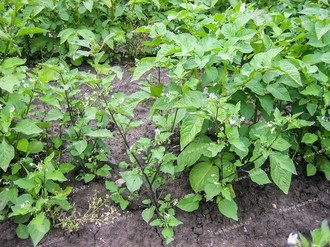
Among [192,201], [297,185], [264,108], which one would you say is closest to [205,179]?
[192,201]

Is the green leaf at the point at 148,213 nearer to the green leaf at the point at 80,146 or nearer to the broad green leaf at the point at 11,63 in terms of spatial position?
the green leaf at the point at 80,146

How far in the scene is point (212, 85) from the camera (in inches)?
97.0

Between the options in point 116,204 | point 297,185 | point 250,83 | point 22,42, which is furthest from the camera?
point 22,42

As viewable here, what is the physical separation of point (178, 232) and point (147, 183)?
0.33 metres

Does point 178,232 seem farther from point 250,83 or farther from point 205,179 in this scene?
point 250,83

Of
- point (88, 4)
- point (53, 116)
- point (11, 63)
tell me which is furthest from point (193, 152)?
point (88, 4)

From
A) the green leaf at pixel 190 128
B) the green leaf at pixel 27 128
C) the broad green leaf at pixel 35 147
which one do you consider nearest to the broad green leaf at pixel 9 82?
the green leaf at pixel 27 128

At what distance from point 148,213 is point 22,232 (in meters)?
0.69

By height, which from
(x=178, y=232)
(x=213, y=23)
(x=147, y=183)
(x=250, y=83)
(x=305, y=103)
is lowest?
(x=178, y=232)

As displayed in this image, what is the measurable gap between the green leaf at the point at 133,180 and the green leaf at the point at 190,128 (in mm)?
309

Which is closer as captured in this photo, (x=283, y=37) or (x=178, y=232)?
(x=178, y=232)

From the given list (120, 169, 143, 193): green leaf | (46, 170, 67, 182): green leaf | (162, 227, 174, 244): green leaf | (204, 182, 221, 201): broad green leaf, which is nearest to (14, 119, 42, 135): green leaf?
(46, 170, 67, 182): green leaf

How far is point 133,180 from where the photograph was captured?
2252 millimetres

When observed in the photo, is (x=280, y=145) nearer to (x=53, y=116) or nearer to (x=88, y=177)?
(x=88, y=177)
